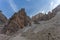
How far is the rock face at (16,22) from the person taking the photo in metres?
38.4

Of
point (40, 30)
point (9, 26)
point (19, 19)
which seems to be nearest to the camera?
point (40, 30)

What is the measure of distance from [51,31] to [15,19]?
17.1m

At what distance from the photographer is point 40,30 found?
27.4 metres

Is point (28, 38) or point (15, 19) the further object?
point (15, 19)

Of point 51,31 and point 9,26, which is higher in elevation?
point 9,26

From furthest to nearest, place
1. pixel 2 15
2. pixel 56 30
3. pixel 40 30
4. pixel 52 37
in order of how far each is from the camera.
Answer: pixel 2 15 < pixel 40 30 < pixel 56 30 < pixel 52 37

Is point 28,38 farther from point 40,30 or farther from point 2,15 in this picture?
point 2,15

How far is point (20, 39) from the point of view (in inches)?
1051

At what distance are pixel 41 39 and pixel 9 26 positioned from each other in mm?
16371

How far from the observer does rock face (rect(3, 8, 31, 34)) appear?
126ft

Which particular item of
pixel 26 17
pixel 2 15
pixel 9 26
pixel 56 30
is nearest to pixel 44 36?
pixel 56 30

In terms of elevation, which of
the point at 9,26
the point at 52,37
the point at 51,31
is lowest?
the point at 52,37

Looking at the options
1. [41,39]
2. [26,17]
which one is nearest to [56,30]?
[41,39]

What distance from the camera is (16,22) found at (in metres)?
40.6
